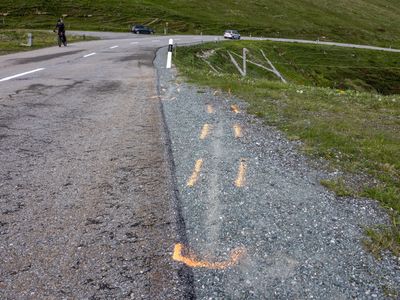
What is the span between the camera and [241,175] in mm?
5082

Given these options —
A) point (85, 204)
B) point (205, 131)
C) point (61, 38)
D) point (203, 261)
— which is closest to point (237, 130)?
point (205, 131)

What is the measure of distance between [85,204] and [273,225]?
7.01 feet

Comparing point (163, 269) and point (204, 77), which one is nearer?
point (163, 269)

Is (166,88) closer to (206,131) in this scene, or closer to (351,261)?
(206,131)

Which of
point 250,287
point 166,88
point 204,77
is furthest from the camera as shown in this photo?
point 204,77

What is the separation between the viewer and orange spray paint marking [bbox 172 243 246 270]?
10.5ft

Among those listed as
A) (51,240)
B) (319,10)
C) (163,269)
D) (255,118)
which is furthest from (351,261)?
(319,10)

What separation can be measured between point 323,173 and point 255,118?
3.30m

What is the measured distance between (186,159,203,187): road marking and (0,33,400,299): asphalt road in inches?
0.6

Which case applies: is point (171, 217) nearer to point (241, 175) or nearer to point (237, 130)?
point (241, 175)

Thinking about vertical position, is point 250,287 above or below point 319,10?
below

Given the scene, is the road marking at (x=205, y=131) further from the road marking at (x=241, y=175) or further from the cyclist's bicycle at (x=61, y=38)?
the cyclist's bicycle at (x=61, y=38)

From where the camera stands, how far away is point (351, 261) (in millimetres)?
3312

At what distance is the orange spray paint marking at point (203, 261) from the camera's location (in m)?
3.21
